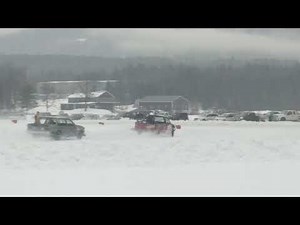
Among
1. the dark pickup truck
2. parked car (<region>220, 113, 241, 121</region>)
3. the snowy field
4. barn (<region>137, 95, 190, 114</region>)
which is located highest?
barn (<region>137, 95, 190, 114</region>)

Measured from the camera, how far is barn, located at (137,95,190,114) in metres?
5.39

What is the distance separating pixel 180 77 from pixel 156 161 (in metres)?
0.82

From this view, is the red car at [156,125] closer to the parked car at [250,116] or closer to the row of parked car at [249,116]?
the row of parked car at [249,116]

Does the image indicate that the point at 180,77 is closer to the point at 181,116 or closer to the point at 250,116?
the point at 181,116

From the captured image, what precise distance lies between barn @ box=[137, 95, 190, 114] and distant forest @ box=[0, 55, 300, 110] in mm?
48

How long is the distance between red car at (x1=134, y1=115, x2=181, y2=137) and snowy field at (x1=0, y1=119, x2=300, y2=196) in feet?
0.19

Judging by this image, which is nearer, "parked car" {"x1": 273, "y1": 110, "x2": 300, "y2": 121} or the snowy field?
the snowy field

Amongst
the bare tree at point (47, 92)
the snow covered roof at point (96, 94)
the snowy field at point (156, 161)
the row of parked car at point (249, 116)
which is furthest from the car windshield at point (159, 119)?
the bare tree at point (47, 92)

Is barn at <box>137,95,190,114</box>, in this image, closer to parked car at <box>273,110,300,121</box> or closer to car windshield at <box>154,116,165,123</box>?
car windshield at <box>154,116,165,123</box>

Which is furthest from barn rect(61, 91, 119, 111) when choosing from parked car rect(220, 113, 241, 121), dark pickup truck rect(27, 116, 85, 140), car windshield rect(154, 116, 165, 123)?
parked car rect(220, 113, 241, 121)

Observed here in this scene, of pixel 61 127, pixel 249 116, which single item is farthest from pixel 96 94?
pixel 249 116

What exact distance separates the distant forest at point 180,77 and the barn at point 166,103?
48mm

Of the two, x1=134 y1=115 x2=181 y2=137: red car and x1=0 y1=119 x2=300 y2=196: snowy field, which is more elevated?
x1=134 y1=115 x2=181 y2=137: red car
